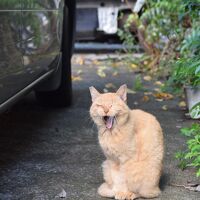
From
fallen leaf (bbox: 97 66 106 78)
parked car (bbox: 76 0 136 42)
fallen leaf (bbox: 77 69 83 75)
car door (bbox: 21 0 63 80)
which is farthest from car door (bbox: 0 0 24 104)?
parked car (bbox: 76 0 136 42)

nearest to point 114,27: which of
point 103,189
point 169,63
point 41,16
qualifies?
point 169,63

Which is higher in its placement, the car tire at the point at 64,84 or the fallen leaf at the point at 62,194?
the car tire at the point at 64,84

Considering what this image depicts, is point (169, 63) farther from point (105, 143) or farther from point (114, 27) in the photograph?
point (105, 143)

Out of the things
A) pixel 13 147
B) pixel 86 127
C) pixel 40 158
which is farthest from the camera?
pixel 86 127

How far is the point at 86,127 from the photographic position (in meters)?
4.41

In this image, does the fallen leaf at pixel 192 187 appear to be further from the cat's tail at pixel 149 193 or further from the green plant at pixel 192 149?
the cat's tail at pixel 149 193

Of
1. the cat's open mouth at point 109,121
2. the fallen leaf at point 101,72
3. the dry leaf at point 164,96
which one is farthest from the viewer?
the fallen leaf at point 101,72

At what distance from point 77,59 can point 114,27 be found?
31.4 inches

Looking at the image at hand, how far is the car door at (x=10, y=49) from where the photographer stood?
8.88 ft

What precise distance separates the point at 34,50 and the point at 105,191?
3.65 ft

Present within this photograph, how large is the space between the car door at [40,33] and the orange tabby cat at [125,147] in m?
0.69

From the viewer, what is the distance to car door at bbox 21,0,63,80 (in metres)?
3.24

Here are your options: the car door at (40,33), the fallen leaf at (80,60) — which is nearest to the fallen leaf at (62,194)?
the car door at (40,33)

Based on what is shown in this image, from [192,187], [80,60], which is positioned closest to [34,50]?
[192,187]
